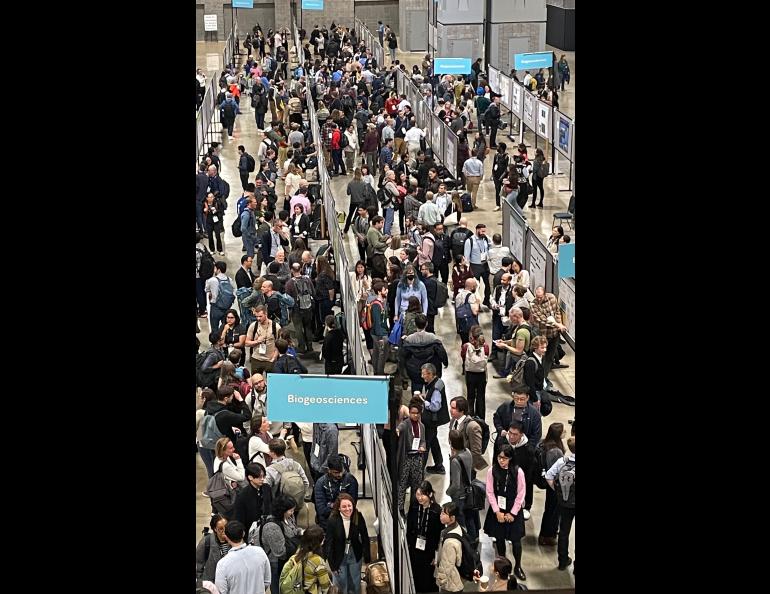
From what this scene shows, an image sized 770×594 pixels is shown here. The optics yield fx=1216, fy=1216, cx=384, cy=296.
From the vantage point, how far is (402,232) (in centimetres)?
1953

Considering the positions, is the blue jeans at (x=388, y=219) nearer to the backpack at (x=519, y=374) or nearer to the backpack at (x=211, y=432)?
the backpack at (x=519, y=374)

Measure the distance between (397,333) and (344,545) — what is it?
4.26 m

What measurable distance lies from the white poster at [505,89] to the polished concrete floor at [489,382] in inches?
71.2

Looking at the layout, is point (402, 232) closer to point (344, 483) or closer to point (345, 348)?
point (345, 348)

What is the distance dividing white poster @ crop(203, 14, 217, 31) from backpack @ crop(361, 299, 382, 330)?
39.4 m

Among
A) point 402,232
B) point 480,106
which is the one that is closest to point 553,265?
point 402,232

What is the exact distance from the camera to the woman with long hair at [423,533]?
8.98 meters

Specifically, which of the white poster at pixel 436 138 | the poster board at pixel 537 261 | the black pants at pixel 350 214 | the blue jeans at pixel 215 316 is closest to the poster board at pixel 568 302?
the poster board at pixel 537 261

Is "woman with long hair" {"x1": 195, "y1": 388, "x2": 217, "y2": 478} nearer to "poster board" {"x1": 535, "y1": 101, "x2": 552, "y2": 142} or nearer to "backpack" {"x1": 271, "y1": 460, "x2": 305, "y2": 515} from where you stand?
"backpack" {"x1": 271, "y1": 460, "x2": 305, "y2": 515}

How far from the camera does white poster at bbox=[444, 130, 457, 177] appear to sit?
2261cm

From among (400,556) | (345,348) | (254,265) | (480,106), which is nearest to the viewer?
(400,556)

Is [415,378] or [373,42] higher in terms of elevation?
[373,42]

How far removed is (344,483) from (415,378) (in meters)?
2.98

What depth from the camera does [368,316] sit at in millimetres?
13617
